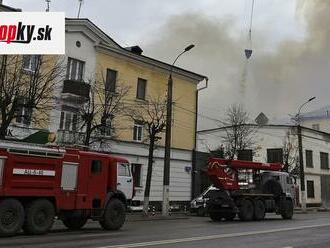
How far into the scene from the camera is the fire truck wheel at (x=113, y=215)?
20.8 m

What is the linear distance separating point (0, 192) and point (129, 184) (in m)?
6.93

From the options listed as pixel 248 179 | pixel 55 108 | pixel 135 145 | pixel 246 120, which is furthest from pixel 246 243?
pixel 246 120

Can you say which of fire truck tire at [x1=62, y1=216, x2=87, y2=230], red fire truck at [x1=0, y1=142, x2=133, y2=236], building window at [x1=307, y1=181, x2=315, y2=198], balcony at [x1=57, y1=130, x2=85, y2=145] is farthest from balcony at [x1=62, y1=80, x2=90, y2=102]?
building window at [x1=307, y1=181, x2=315, y2=198]

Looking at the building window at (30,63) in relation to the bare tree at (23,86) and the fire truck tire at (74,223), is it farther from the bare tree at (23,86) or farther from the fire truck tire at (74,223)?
the fire truck tire at (74,223)

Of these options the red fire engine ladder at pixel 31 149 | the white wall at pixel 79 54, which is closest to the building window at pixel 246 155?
the white wall at pixel 79 54

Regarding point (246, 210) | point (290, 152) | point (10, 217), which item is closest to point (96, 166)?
point (10, 217)

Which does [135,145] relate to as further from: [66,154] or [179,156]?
[66,154]

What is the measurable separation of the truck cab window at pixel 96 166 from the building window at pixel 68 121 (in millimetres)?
12470

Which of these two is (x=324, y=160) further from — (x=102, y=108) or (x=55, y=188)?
(x=55, y=188)

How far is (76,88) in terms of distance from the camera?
32.6 meters

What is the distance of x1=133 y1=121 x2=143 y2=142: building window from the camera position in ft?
124

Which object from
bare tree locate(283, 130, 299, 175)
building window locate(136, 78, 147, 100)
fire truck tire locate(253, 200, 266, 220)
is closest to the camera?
fire truck tire locate(253, 200, 266, 220)

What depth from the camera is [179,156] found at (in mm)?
40594

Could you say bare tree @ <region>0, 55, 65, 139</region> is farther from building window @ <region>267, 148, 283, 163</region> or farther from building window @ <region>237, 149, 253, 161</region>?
building window @ <region>267, 148, 283, 163</region>
